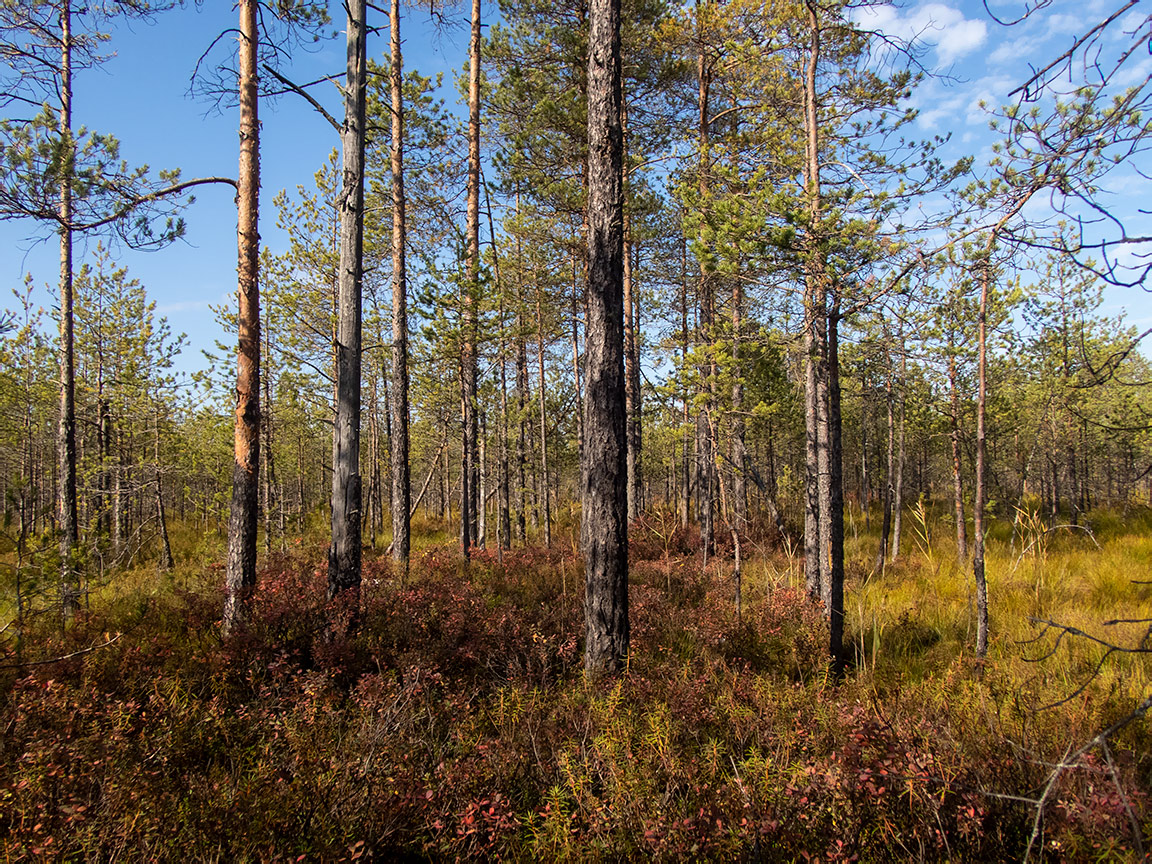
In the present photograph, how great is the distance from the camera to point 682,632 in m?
6.11

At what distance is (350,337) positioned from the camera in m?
6.35

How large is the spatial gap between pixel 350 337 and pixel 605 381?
362cm

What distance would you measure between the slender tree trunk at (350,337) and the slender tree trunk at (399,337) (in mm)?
3317

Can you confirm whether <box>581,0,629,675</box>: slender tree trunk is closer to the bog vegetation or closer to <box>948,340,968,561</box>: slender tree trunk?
the bog vegetation

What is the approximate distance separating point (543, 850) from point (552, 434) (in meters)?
16.7

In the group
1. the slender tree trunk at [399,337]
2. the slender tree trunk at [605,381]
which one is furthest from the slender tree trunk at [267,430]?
the slender tree trunk at [605,381]

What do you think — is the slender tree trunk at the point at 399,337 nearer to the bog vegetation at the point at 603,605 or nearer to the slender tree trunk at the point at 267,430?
the bog vegetation at the point at 603,605

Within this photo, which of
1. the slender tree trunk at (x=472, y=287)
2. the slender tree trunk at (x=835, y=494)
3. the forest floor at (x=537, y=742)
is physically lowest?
the forest floor at (x=537, y=742)

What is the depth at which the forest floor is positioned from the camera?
245 cm

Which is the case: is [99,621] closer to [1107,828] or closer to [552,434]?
[1107,828]

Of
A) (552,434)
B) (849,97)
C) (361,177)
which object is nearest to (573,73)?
(849,97)

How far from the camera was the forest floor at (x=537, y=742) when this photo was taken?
245 cm

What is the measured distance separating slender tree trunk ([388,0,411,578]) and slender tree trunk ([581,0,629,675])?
6034 mm

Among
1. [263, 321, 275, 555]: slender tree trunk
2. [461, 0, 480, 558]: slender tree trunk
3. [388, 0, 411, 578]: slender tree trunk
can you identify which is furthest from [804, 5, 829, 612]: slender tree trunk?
[263, 321, 275, 555]: slender tree trunk
